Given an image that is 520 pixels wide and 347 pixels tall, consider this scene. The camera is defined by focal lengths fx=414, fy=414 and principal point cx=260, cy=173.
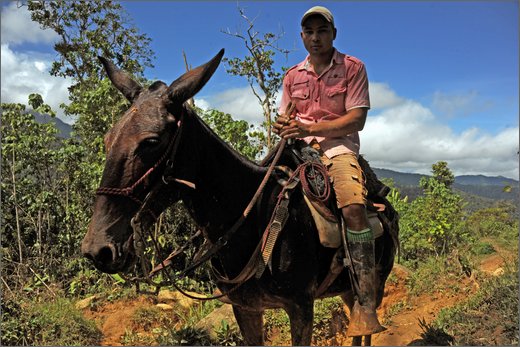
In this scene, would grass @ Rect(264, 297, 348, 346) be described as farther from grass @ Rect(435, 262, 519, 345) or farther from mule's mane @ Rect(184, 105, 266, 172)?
mule's mane @ Rect(184, 105, 266, 172)

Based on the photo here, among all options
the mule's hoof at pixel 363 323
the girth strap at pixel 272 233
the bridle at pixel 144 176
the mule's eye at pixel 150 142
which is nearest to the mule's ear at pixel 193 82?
the bridle at pixel 144 176

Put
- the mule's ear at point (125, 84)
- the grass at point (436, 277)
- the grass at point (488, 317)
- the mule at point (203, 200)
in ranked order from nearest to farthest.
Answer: the mule at point (203, 200) → the mule's ear at point (125, 84) → the grass at point (488, 317) → the grass at point (436, 277)

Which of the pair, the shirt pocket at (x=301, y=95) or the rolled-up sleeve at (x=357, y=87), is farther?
the shirt pocket at (x=301, y=95)

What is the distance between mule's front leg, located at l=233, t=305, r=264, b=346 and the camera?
3242 millimetres

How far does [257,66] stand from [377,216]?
317 inches

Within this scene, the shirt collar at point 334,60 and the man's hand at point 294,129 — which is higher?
the shirt collar at point 334,60

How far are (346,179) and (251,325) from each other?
1369 mm

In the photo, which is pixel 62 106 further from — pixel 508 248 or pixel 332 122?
pixel 508 248

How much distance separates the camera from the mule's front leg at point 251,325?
10.6 ft

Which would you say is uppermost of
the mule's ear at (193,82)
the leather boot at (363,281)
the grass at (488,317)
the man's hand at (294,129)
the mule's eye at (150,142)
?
the mule's ear at (193,82)

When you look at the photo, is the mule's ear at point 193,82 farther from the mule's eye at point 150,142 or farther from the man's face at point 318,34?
the man's face at point 318,34

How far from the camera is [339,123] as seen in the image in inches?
125

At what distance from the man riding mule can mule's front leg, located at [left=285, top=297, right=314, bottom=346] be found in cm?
39

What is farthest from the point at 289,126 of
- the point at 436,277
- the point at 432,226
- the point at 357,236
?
the point at 432,226
